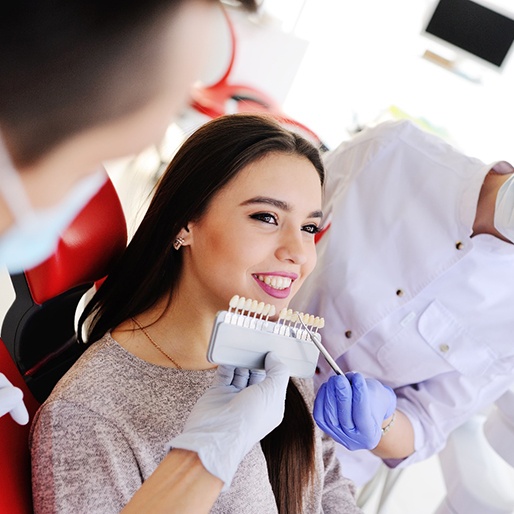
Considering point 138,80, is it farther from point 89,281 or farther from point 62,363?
point 62,363

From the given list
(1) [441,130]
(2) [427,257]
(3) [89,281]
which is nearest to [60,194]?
(3) [89,281]

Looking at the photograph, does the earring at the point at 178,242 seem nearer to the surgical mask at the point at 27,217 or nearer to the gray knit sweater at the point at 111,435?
the gray knit sweater at the point at 111,435

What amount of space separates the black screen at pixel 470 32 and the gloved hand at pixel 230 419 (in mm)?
2000

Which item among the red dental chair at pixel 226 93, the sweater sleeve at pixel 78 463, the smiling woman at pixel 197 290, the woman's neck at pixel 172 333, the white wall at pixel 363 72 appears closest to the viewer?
the red dental chair at pixel 226 93

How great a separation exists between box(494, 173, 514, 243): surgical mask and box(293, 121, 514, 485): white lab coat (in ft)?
0.34

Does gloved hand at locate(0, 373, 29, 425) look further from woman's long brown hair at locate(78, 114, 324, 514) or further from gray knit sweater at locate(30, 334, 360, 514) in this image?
woman's long brown hair at locate(78, 114, 324, 514)

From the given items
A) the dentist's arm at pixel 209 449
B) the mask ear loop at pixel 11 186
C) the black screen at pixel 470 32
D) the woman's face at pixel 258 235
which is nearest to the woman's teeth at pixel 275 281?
the woman's face at pixel 258 235

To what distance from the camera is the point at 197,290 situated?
1237 mm

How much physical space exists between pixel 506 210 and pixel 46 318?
1005mm

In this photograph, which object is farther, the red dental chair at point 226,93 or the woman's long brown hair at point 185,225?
the woman's long brown hair at point 185,225

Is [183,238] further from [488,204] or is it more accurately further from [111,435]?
[488,204]

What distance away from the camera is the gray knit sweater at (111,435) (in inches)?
36.8

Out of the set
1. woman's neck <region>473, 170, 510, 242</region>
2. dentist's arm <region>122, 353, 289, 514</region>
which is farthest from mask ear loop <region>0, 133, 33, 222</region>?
woman's neck <region>473, 170, 510, 242</region>

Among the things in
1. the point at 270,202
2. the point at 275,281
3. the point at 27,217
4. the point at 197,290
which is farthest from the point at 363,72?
the point at 27,217
